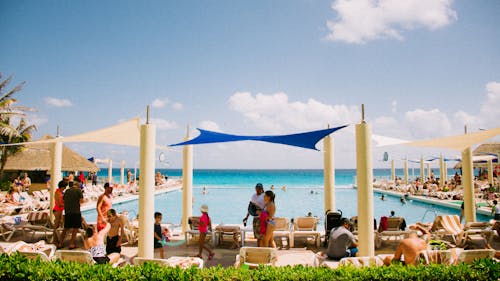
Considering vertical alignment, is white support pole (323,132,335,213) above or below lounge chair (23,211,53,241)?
above

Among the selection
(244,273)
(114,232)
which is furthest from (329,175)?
(114,232)

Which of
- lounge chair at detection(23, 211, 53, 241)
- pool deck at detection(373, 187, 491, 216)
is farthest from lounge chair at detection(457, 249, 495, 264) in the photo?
pool deck at detection(373, 187, 491, 216)

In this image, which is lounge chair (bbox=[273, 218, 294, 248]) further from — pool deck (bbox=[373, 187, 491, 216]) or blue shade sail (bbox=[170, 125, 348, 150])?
pool deck (bbox=[373, 187, 491, 216])

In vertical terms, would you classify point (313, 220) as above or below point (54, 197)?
below

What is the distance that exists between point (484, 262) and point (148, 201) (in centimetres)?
472

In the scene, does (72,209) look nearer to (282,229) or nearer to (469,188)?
(282,229)

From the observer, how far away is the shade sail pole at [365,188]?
Result: 5363 millimetres

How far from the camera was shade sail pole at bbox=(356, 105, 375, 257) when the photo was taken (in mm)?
5363

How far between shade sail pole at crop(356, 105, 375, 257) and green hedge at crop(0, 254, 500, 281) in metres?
1.20

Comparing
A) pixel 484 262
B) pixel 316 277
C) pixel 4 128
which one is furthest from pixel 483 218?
pixel 4 128

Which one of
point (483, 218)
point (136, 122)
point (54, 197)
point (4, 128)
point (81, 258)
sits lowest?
point (483, 218)

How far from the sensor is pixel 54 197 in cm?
807

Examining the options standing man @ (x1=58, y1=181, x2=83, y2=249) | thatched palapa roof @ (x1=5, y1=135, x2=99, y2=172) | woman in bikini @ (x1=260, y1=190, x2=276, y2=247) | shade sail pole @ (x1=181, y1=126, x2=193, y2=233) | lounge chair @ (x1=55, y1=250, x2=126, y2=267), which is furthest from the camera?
thatched palapa roof @ (x1=5, y1=135, x2=99, y2=172)

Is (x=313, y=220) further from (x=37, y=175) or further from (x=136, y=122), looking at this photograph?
(x=37, y=175)
